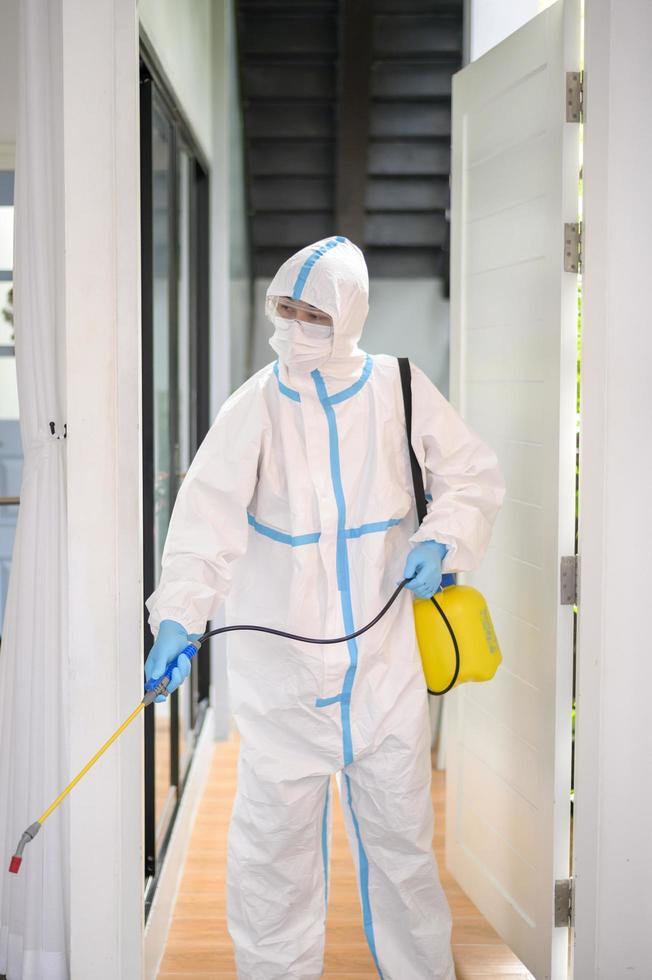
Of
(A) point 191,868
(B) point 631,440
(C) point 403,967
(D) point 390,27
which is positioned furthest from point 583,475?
(D) point 390,27

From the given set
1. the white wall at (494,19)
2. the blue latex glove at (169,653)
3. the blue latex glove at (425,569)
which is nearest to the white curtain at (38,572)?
the blue latex glove at (169,653)

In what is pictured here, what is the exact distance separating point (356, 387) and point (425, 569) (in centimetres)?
38

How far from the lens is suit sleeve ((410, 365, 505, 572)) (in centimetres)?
191

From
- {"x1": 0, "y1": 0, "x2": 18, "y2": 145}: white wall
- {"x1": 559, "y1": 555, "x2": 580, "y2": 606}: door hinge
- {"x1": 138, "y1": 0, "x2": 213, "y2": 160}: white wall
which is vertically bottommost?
{"x1": 559, "y1": 555, "x2": 580, "y2": 606}: door hinge

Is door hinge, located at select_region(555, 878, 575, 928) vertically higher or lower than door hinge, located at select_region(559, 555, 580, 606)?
lower

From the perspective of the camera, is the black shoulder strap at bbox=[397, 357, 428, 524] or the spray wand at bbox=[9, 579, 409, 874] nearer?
the spray wand at bbox=[9, 579, 409, 874]

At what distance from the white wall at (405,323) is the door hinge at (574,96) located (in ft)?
10.9

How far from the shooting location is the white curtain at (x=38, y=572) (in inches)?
71.4

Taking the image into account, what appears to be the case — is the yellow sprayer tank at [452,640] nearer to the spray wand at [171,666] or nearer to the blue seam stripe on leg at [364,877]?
the spray wand at [171,666]

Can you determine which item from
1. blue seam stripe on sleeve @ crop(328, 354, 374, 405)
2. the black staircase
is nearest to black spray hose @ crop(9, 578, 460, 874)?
blue seam stripe on sleeve @ crop(328, 354, 374, 405)

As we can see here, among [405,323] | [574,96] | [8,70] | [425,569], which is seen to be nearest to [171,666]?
[425,569]

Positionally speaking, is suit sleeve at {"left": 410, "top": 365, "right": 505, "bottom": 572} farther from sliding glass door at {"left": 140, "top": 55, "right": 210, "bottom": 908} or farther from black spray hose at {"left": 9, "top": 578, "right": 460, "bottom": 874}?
sliding glass door at {"left": 140, "top": 55, "right": 210, "bottom": 908}

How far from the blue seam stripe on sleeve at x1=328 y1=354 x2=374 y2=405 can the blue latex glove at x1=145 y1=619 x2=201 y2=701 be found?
0.52m

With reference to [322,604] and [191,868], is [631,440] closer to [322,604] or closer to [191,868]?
[322,604]
